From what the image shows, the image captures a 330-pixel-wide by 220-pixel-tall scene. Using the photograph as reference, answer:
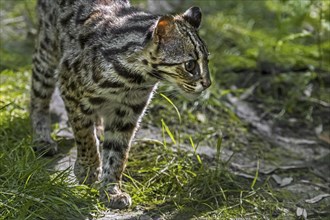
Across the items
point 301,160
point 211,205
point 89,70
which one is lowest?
point 301,160

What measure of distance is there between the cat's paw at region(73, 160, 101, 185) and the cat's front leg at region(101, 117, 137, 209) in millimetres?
97

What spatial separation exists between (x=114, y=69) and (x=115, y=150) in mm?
793

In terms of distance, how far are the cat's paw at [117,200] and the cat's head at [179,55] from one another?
103 centimetres

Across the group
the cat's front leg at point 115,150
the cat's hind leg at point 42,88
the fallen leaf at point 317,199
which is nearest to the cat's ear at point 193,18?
the cat's front leg at point 115,150

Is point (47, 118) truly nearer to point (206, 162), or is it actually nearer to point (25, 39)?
point (206, 162)

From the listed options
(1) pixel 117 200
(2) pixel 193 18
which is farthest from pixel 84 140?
(2) pixel 193 18

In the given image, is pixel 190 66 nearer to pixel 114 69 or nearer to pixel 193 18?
pixel 193 18

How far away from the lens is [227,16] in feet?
36.9

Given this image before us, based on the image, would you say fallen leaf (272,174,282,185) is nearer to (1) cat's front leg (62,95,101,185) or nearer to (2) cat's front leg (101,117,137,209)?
(2) cat's front leg (101,117,137,209)

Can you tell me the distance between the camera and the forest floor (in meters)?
5.80

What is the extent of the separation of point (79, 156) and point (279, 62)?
4.00m

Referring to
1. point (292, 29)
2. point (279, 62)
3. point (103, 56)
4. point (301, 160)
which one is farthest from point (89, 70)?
point (292, 29)

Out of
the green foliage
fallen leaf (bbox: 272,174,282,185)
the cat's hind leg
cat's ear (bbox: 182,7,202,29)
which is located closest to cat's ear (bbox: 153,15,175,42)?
cat's ear (bbox: 182,7,202,29)

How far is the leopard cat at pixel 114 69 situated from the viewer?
18.2 ft
